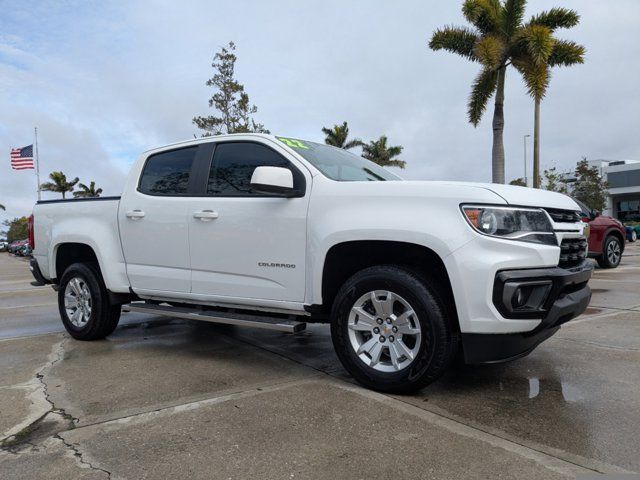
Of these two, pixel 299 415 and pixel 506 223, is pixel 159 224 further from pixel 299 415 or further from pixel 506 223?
pixel 506 223

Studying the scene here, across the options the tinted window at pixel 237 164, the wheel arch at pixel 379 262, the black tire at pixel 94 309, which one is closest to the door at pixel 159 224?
the tinted window at pixel 237 164

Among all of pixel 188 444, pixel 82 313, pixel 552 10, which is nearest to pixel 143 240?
pixel 82 313

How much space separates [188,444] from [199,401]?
68 centimetres

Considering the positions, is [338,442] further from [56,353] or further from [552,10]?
[552,10]

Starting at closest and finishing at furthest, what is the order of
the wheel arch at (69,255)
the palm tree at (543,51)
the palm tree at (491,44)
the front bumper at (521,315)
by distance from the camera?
1. the front bumper at (521,315)
2. the wheel arch at (69,255)
3. the palm tree at (543,51)
4. the palm tree at (491,44)

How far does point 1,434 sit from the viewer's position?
310 cm

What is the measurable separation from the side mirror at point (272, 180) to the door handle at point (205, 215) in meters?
0.71

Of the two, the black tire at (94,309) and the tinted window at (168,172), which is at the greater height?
the tinted window at (168,172)

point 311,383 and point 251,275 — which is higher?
point 251,275

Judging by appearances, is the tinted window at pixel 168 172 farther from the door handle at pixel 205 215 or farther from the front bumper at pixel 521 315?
the front bumper at pixel 521 315

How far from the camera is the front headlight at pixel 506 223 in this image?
3.25 m

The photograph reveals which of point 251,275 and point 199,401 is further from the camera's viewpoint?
point 251,275

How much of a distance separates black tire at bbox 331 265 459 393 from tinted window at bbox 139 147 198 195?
2031 mm

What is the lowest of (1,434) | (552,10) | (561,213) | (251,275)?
(1,434)
